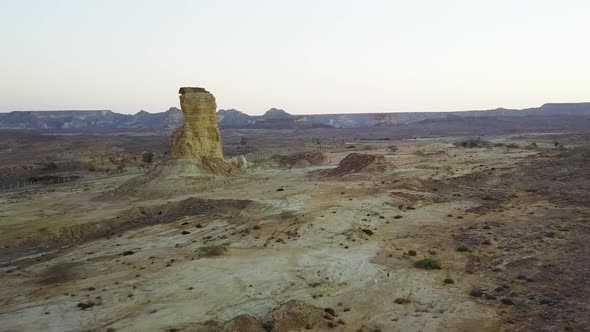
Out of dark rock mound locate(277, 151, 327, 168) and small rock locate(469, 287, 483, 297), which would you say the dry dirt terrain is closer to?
small rock locate(469, 287, 483, 297)

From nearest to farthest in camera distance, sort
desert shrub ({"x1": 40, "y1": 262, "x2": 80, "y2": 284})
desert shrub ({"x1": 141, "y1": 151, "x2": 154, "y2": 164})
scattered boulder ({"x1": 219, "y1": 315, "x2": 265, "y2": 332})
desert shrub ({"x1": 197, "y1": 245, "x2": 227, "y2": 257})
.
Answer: scattered boulder ({"x1": 219, "y1": 315, "x2": 265, "y2": 332}), desert shrub ({"x1": 40, "y1": 262, "x2": 80, "y2": 284}), desert shrub ({"x1": 197, "y1": 245, "x2": 227, "y2": 257}), desert shrub ({"x1": 141, "y1": 151, "x2": 154, "y2": 164})

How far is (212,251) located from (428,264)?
9.10m

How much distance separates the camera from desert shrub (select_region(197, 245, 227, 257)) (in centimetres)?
2080

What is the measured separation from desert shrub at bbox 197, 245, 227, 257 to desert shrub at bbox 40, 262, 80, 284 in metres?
5.11

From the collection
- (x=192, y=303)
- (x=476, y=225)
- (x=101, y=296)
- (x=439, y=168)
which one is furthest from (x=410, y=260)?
(x=439, y=168)

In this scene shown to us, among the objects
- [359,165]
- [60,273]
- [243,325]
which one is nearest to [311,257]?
[243,325]

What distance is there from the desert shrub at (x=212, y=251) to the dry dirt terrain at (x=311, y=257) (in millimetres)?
89

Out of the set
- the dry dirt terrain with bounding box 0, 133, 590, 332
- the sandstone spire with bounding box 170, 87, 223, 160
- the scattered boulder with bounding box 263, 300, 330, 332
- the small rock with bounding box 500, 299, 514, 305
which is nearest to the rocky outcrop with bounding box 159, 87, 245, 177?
the sandstone spire with bounding box 170, 87, 223, 160

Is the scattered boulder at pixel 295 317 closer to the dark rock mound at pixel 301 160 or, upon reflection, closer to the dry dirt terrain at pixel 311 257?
the dry dirt terrain at pixel 311 257

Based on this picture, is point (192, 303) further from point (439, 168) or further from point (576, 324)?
point (439, 168)

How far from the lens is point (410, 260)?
19.2 m

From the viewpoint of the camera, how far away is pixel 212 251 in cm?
2088

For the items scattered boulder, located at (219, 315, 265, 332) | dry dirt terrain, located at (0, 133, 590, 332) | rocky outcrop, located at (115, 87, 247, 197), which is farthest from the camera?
rocky outcrop, located at (115, 87, 247, 197)

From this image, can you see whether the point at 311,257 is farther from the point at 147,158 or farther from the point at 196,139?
the point at 147,158
